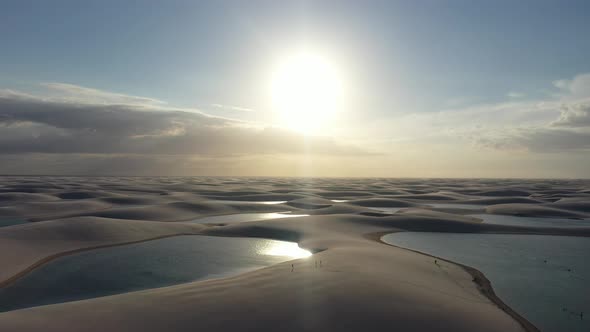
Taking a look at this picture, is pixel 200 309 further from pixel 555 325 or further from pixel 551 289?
pixel 551 289

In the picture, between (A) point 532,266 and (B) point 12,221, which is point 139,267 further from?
(B) point 12,221

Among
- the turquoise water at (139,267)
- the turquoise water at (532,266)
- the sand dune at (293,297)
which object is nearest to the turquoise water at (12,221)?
the sand dune at (293,297)

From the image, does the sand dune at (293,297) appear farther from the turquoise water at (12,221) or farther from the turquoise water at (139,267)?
the turquoise water at (12,221)

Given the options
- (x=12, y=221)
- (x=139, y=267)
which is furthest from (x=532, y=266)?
(x=12, y=221)

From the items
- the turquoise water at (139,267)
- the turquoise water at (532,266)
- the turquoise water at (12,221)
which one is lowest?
the turquoise water at (12,221)

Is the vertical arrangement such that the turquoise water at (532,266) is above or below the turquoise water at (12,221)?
above

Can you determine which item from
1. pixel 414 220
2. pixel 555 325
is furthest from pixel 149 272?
pixel 414 220
